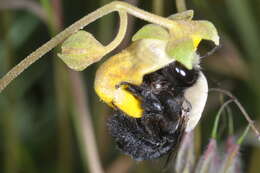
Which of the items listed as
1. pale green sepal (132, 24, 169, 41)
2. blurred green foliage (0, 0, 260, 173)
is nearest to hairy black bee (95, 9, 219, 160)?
pale green sepal (132, 24, 169, 41)

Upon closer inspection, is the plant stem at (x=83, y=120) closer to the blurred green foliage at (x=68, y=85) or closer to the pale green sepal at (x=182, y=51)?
the blurred green foliage at (x=68, y=85)

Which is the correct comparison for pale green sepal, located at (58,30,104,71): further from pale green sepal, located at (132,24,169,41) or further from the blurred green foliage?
the blurred green foliage

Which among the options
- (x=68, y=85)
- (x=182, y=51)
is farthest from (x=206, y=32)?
(x=68, y=85)

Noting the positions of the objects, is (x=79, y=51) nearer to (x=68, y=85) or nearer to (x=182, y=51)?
(x=182, y=51)

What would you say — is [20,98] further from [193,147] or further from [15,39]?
[193,147]

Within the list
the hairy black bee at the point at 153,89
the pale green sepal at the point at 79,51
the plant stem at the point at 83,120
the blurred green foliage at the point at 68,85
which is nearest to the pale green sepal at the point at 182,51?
the hairy black bee at the point at 153,89

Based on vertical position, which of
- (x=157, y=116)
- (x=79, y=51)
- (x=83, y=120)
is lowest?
(x=83, y=120)

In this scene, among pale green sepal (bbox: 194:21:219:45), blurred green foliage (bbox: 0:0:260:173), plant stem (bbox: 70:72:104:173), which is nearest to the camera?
pale green sepal (bbox: 194:21:219:45)
